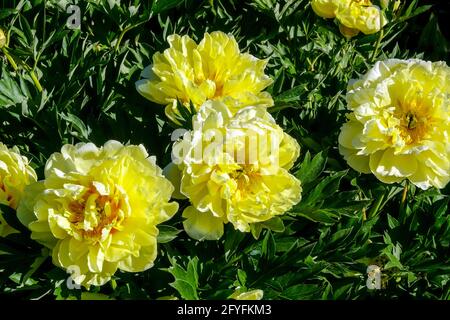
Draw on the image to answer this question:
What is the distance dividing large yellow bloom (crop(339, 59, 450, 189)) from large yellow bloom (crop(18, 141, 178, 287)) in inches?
17.8

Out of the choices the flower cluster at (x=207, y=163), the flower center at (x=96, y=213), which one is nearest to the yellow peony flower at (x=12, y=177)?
the flower cluster at (x=207, y=163)

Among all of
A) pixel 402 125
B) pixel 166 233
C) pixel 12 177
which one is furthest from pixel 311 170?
pixel 12 177

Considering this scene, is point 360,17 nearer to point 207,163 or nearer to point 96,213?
point 207,163

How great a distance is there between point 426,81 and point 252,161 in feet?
1.46

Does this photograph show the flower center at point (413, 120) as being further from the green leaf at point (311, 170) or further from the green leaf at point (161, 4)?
the green leaf at point (161, 4)

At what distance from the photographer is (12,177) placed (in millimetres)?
1242

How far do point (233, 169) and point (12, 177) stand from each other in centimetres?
39

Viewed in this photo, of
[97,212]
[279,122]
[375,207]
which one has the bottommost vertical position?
[375,207]

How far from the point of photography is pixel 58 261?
1.16m

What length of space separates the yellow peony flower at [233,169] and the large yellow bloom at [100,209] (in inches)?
2.7

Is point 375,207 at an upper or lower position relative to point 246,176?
lower

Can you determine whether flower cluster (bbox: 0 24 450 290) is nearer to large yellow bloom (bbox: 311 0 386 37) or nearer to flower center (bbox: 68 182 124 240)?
flower center (bbox: 68 182 124 240)

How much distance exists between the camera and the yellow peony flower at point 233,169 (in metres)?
1.19

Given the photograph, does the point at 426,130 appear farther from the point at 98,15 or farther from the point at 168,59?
the point at 98,15
